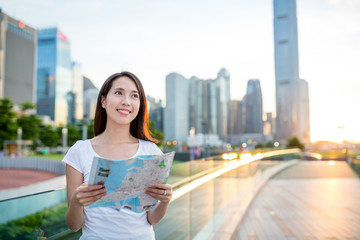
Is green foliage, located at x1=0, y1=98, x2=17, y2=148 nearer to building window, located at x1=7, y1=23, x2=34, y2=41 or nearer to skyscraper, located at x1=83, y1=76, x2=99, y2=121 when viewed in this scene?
skyscraper, located at x1=83, y1=76, x2=99, y2=121

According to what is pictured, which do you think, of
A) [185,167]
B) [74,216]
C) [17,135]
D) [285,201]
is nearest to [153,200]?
[74,216]

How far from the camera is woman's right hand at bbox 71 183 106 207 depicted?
3.86 feet

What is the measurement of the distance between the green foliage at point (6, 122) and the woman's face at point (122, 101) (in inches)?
1526

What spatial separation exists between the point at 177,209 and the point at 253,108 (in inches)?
6337

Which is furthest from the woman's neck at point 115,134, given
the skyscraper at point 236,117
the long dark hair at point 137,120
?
the skyscraper at point 236,117

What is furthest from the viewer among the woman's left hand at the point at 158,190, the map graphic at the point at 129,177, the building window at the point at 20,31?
the building window at the point at 20,31

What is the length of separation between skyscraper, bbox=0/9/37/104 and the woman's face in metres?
115

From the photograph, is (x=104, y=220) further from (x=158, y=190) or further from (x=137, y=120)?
(x=137, y=120)

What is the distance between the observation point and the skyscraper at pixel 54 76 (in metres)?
136

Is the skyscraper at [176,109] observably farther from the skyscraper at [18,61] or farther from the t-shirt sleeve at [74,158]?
the t-shirt sleeve at [74,158]

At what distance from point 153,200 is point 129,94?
55 centimetres

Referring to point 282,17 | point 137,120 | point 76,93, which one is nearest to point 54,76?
point 76,93

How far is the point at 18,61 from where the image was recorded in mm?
109312

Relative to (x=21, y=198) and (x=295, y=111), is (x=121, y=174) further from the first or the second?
(x=295, y=111)
